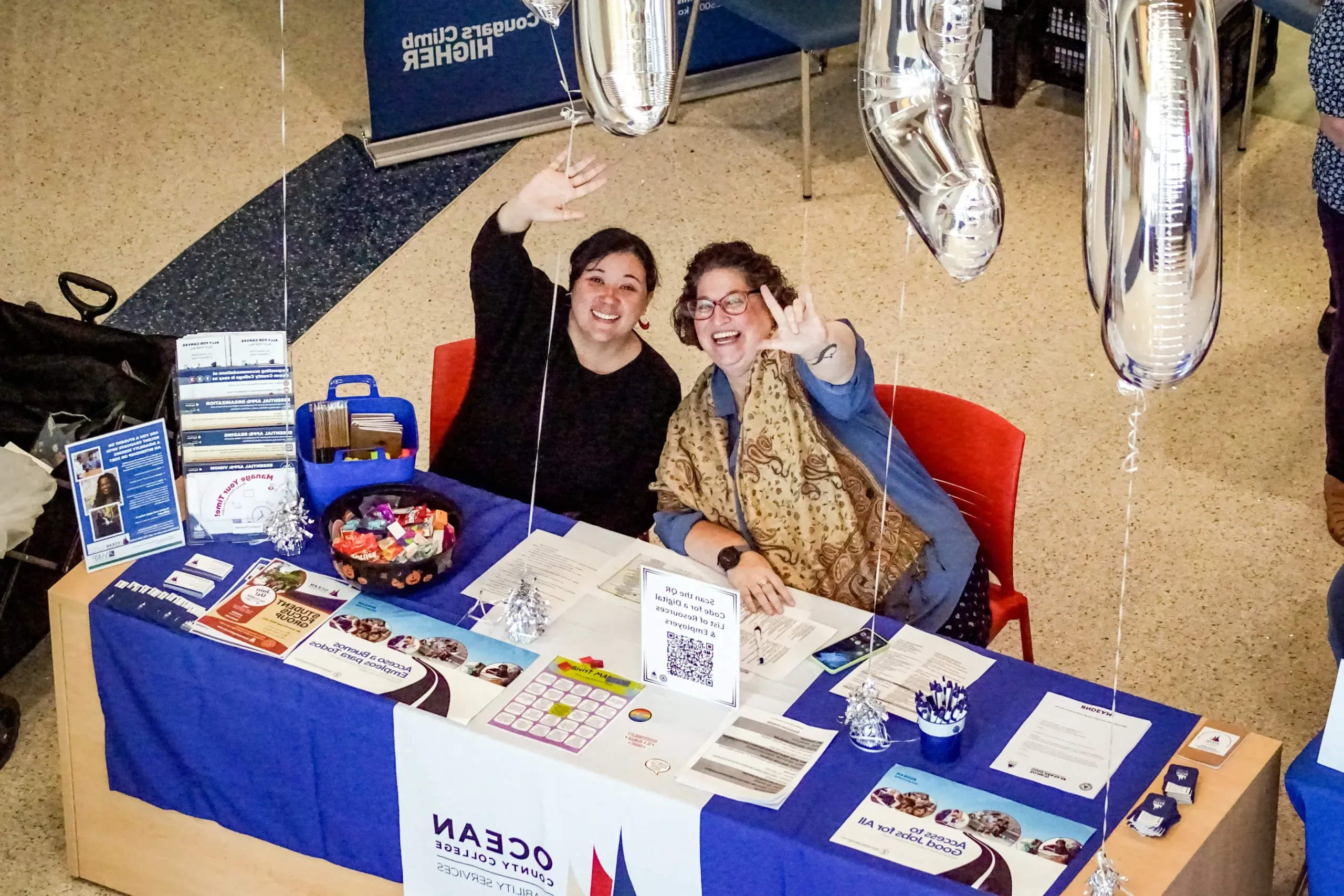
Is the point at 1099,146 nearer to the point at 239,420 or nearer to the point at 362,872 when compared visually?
the point at 362,872

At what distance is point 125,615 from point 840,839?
45.9 inches

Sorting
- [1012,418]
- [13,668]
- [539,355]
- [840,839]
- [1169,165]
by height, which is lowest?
[13,668]

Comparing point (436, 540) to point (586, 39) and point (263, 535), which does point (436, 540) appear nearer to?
point (263, 535)

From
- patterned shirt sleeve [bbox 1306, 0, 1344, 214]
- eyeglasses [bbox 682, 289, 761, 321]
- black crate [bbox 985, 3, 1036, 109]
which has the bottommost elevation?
black crate [bbox 985, 3, 1036, 109]

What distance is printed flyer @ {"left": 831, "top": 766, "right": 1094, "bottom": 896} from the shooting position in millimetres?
1959

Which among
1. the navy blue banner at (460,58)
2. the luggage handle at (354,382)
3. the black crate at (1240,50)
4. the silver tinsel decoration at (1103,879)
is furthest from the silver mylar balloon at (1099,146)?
the navy blue banner at (460,58)

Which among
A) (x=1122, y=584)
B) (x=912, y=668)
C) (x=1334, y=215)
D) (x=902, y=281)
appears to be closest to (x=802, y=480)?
(x=912, y=668)

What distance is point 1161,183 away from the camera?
2.37 ft

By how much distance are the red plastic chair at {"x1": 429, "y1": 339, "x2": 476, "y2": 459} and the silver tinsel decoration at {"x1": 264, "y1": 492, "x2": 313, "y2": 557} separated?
0.36 meters

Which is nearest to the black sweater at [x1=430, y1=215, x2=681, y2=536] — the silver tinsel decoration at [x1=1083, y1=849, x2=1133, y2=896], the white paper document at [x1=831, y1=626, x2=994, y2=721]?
the white paper document at [x1=831, y1=626, x2=994, y2=721]

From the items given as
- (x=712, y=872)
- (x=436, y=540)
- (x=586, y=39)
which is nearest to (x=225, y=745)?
(x=436, y=540)

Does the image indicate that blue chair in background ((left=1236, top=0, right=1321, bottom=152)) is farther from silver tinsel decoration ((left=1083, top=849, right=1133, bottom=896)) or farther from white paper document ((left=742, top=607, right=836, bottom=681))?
silver tinsel decoration ((left=1083, top=849, right=1133, bottom=896))

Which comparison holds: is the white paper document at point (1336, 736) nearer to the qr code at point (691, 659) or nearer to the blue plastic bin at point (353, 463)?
the qr code at point (691, 659)

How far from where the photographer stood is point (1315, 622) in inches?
127
